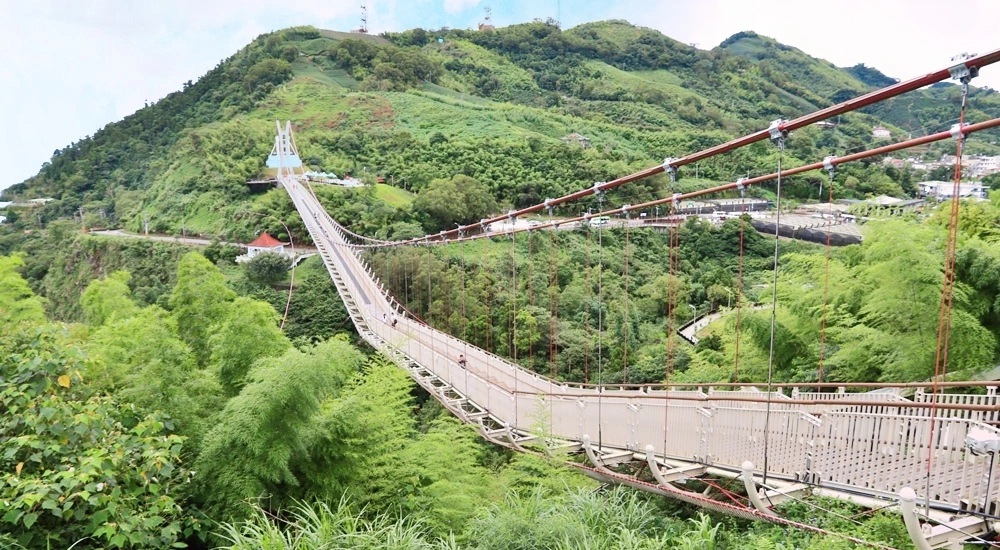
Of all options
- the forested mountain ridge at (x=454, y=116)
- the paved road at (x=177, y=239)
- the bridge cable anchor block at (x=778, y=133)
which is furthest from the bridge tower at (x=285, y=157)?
the bridge cable anchor block at (x=778, y=133)

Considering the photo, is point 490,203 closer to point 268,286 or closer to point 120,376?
point 268,286

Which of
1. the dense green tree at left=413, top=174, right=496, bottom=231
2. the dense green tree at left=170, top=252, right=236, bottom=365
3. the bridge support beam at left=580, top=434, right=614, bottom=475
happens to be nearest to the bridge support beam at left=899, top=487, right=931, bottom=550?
the bridge support beam at left=580, top=434, right=614, bottom=475

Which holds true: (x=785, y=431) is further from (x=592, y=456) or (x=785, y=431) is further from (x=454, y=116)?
(x=454, y=116)

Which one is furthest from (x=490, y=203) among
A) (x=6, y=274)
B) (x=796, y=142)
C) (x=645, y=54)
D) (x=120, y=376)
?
→ (x=645, y=54)

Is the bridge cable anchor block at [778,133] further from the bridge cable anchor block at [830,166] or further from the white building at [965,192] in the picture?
the white building at [965,192]

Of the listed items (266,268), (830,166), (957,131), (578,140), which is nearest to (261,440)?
(830,166)
